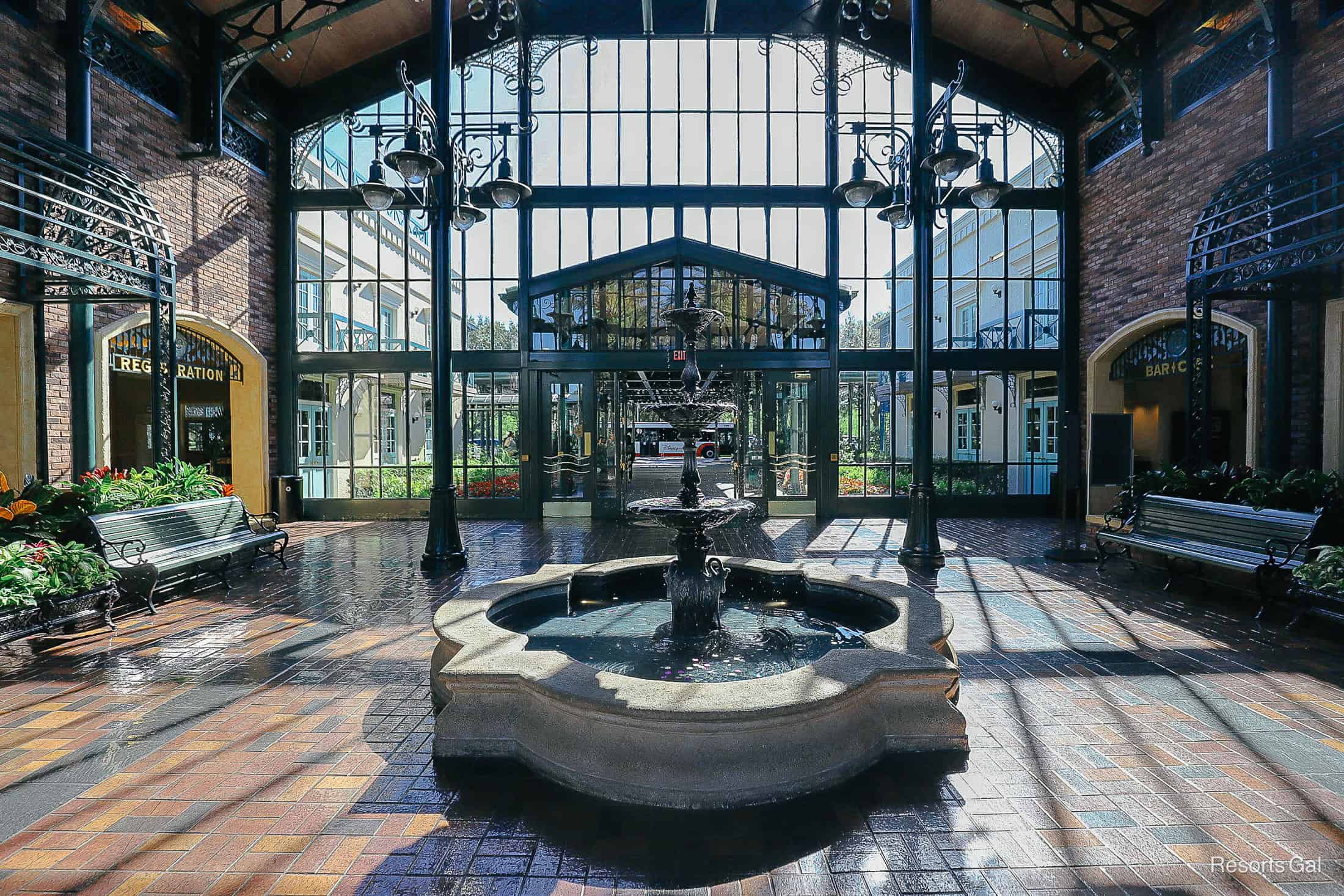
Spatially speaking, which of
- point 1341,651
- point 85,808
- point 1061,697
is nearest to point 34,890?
point 85,808

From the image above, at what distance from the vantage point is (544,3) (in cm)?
1309

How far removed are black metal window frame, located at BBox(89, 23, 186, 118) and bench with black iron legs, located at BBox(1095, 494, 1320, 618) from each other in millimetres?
14056

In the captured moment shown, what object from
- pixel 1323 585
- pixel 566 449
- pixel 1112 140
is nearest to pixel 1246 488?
pixel 1323 585

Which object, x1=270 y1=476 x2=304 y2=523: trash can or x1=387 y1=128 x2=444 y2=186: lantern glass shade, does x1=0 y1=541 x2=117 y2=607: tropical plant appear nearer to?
x1=387 y1=128 x2=444 y2=186: lantern glass shade

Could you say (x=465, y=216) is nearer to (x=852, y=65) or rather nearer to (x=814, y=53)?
(x=814, y=53)

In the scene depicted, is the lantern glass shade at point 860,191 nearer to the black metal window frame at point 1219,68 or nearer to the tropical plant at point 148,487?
the black metal window frame at point 1219,68

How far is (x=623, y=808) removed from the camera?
2.76m

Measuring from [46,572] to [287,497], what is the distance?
26.1 feet

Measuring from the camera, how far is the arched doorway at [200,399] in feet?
29.4

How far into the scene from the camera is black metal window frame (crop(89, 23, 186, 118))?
8.88m

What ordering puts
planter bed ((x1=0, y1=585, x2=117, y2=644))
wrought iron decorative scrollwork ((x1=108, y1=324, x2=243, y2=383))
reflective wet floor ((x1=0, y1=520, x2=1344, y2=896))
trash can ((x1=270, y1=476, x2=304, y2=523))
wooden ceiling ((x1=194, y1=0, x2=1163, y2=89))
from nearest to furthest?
reflective wet floor ((x1=0, y1=520, x2=1344, y2=896)) < planter bed ((x1=0, y1=585, x2=117, y2=644)) < wrought iron decorative scrollwork ((x1=108, y1=324, x2=243, y2=383)) < wooden ceiling ((x1=194, y1=0, x2=1163, y2=89)) < trash can ((x1=270, y1=476, x2=304, y2=523))

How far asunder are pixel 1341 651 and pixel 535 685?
5605mm

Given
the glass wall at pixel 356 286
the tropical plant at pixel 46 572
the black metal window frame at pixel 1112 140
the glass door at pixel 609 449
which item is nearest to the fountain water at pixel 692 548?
the tropical plant at pixel 46 572

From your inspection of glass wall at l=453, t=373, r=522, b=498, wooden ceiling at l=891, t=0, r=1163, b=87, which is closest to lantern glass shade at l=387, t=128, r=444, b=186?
glass wall at l=453, t=373, r=522, b=498
